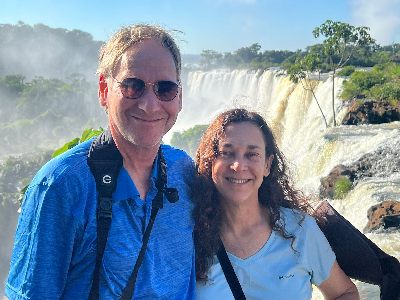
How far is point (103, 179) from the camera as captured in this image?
5.24 feet

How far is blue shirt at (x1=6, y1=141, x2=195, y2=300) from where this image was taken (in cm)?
149

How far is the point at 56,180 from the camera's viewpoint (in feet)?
4.97

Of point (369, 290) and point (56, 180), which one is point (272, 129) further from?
point (369, 290)

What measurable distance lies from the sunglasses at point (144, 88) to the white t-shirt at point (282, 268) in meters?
0.71

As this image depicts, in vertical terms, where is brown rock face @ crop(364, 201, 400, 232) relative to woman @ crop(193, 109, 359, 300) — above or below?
below

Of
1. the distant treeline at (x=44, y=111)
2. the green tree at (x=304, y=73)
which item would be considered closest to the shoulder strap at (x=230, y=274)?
the green tree at (x=304, y=73)

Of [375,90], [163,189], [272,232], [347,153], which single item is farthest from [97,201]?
[375,90]

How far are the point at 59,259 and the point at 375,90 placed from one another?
1580cm

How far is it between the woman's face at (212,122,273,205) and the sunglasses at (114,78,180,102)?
492 mm

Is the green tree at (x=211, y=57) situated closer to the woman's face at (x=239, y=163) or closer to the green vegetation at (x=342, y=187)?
the green vegetation at (x=342, y=187)

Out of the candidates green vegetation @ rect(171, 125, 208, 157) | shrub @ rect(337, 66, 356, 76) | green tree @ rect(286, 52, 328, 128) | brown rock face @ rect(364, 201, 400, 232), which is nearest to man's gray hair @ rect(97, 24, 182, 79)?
brown rock face @ rect(364, 201, 400, 232)

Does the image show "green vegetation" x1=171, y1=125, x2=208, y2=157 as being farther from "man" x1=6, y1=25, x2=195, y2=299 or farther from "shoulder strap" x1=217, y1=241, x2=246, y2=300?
"man" x1=6, y1=25, x2=195, y2=299

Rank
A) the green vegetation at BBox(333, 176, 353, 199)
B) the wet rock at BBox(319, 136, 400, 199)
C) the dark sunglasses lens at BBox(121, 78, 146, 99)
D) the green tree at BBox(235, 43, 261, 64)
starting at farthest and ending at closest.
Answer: the green tree at BBox(235, 43, 261, 64)
the wet rock at BBox(319, 136, 400, 199)
the green vegetation at BBox(333, 176, 353, 199)
the dark sunglasses lens at BBox(121, 78, 146, 99)

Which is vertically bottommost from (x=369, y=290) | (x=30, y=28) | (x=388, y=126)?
(x=369, y=290)
